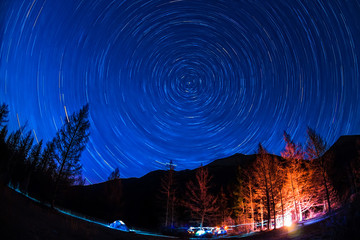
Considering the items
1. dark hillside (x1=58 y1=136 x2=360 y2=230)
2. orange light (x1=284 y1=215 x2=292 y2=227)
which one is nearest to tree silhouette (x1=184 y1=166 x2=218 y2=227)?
dark hillside (x1=58 y1=136 x2=360 y2=230)

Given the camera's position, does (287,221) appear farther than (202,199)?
No

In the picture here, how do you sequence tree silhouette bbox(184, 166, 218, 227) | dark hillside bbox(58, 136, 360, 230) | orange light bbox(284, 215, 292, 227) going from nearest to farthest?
orange light bbox(284, 215, 292, 227) < tree silhouette bbox(184, 166, 218, 227) < dark hillside bbox(58, 136, 360, 230)

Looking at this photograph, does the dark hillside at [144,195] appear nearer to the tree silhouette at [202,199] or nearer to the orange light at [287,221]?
the tree silhouette at [202,199]

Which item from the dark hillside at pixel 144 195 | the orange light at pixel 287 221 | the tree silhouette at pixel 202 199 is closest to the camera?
the orange light at pixel 287 221

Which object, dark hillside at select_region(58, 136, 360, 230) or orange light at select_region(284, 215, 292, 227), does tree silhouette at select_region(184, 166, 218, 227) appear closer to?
dark hillside at select_region(58, 136, 360, 230)

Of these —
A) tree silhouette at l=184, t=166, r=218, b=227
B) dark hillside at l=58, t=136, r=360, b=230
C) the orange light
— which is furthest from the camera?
dark hillside at l=58, t=136, r=360, b=230

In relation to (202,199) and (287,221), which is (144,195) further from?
(287,221)

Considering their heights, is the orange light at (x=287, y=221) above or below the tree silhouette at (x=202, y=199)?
below

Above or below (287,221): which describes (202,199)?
above

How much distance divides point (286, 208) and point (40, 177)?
47074 mm

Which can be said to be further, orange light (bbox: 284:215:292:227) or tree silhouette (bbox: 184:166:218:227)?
tree silhouette (bbox: 184:166:218:227)

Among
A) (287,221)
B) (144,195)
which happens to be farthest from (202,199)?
(144,195)

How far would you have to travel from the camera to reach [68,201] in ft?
156

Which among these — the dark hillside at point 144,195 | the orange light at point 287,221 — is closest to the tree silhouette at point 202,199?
the dark hillside at point 144,195
